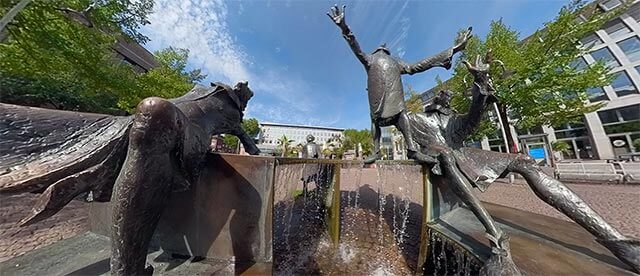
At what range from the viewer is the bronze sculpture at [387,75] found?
370cm

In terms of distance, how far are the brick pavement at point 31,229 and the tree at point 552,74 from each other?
500 inches

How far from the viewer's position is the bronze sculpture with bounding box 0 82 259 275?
3.82 ft

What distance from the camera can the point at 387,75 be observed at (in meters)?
3.89

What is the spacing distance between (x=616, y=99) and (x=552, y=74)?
1777 centimetres

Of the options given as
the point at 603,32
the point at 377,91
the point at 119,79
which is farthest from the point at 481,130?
the point at 603,32

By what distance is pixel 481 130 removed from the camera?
13.8 metres

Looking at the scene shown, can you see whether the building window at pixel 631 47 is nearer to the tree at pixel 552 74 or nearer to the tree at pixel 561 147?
the tree at pixel 561 147

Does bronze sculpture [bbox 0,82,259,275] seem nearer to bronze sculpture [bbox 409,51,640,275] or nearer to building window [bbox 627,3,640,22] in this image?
bronze sculpture [bbox 409,51,640,275]

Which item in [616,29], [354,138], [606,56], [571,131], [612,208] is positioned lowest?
[612,208]

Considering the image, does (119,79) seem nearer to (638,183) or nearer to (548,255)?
(548,255)

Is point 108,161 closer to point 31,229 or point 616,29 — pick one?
point 31,229

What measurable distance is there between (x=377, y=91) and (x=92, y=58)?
916 centimetres

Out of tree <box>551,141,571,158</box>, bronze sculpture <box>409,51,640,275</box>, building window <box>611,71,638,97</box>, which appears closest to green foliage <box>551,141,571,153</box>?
tree <box>551,141,571,158</box>

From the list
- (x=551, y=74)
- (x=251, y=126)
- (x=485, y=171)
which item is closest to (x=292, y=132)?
(x=251, y=126)
